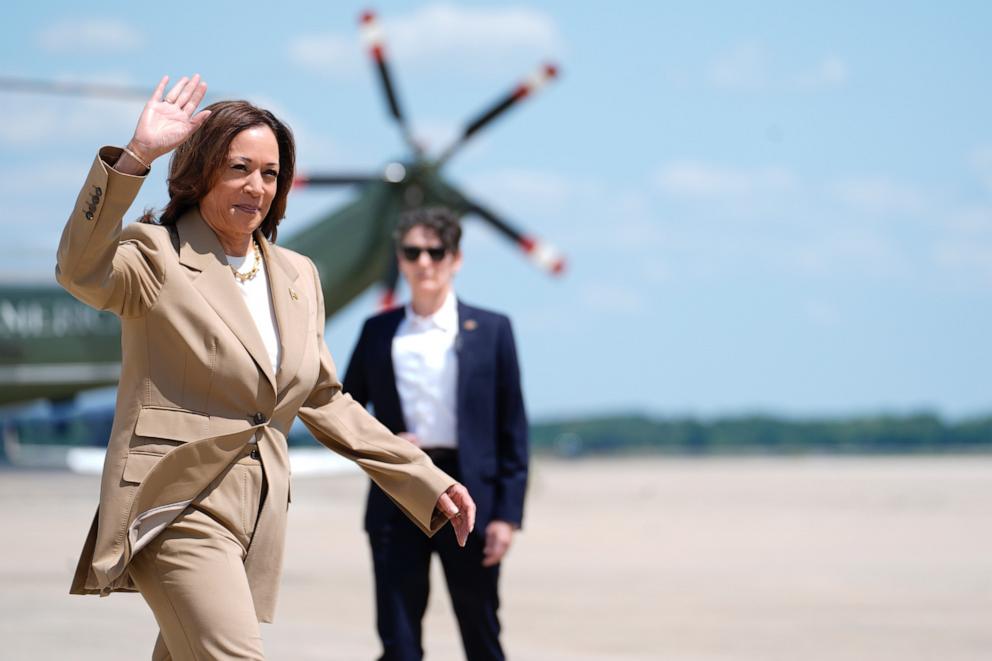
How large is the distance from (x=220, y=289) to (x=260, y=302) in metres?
0.14

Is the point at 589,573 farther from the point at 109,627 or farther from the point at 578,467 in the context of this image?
the point at 578,467

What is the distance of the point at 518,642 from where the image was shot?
7.30 metres

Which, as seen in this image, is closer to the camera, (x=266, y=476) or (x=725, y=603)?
(x=266, y=476)

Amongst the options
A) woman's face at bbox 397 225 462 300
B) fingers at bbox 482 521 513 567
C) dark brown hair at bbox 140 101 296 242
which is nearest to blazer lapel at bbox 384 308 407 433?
woman's face at bbox 397 225 462 300

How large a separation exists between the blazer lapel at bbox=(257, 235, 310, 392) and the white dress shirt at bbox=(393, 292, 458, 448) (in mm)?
1617

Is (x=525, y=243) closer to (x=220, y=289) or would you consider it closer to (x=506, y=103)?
(x=506, y=103)

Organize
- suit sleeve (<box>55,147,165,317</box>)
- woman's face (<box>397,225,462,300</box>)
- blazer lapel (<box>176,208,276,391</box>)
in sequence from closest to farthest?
suit sleeve (<box>55,147,165,317</box>) → blazer lapel (<box>176,208,276,391</box>) → woman's face (<box>397,225,462,300</box>)

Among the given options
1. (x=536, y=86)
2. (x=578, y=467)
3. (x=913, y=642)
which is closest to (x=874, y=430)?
(x=578, y=467)

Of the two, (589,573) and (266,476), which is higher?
(266,476)

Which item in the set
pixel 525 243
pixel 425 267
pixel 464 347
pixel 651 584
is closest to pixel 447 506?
pixel 464 347

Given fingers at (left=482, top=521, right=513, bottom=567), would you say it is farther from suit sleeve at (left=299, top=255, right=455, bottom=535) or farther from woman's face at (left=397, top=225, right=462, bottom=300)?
suit sleeve at (left=299, top=255, right=455, bottom=535)

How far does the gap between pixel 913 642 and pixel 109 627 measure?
397 cm

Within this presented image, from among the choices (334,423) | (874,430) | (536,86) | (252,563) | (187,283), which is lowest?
(874,430)

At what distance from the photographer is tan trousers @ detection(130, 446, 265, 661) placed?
3002 mm
